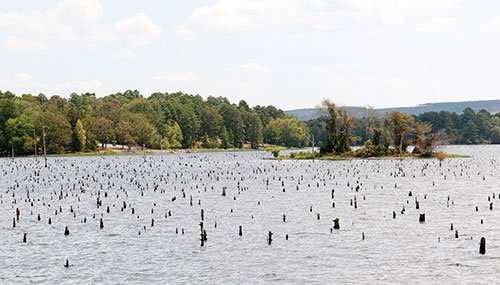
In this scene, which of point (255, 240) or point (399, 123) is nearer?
point (255, 240)

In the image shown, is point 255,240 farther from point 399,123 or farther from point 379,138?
point 379,138

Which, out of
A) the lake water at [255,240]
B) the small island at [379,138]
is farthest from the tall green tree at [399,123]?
the lake water at [255,240]

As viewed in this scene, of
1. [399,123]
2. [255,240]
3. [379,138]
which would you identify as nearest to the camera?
[255,240]

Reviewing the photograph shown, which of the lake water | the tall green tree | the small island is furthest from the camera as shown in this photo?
the small island

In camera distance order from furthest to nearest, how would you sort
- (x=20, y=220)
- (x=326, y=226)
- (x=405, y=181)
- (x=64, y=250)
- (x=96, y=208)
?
(x=405, y=181) → (x=96, y=208) → (x=20, y=220) → (x=326, y=226) → (x=64, y=250)

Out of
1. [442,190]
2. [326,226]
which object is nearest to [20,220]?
[326,226]

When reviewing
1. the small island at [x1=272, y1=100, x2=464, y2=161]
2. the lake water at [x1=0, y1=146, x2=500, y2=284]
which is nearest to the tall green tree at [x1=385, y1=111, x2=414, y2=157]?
the small island at [x1=272, y1=100, x2=464, y2=161]

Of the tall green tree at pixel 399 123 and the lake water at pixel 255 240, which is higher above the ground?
the tall green tree at pixel 399 123

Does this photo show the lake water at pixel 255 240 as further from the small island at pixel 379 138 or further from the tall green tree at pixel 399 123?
the small island at pixel 379 138

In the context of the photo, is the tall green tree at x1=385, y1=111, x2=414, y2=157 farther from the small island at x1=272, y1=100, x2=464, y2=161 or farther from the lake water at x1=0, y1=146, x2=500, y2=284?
the lake water at x1=0, y1=146, x2=500, y2=284

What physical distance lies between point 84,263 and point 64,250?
16.1 ft

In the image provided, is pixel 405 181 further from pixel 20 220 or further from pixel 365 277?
pixel 365 277

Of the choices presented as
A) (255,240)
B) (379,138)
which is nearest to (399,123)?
(379,138)

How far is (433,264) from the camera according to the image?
38.1m
